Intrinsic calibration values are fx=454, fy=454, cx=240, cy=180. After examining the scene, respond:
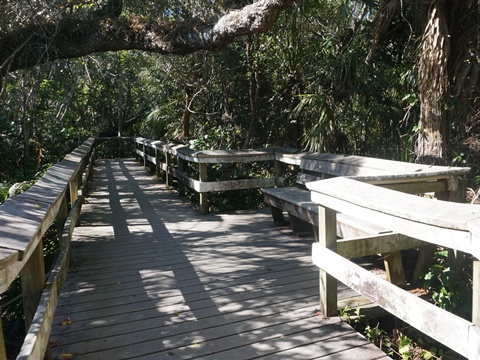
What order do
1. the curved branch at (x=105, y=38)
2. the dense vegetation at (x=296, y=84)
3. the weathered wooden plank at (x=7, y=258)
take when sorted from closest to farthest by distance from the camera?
the weathered wooden plank at (x=7, y=258), the dense vegetation at (x=296, y=84), the curved branch at (x=105, y=38)

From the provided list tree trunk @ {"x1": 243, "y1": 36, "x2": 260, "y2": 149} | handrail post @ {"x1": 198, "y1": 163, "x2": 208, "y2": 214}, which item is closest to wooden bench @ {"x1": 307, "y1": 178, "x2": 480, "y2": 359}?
handrail post @ {"x1": 198, "y1": 163, "x2": 208, "y2": 214}

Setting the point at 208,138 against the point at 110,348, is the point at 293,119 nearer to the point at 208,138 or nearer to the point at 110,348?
the point at 208,138

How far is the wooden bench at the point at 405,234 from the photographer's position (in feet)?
6.20

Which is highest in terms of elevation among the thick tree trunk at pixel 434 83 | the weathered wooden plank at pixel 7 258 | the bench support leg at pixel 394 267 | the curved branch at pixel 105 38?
the curved branch at pixel 105 38

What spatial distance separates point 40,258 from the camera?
2430 mm

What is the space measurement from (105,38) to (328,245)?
16.6ft

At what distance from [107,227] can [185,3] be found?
16.3 feet

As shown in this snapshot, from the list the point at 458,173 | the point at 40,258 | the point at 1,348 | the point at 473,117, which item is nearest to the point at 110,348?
the point at 40,258

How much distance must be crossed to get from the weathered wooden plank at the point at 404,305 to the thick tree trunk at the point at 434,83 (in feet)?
8.72

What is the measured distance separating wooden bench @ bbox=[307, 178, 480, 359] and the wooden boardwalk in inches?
17.1

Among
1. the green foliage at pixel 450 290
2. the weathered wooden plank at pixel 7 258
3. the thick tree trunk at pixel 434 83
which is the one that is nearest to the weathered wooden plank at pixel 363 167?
the green foliage at pixel 450 290

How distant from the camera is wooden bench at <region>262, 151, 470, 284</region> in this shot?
3602 mm

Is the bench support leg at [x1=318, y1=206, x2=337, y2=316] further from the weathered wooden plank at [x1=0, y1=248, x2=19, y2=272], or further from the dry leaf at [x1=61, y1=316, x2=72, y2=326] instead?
the weathered wooden plank at [x1=0, y1=248, x2=19, y2=272]

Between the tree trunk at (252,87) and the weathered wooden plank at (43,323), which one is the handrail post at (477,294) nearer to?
the weathered wooden plank at (43,323)
